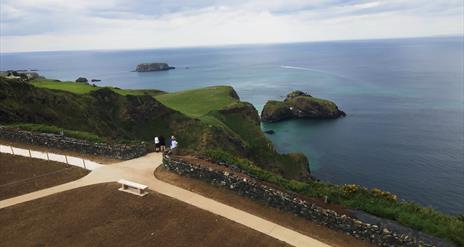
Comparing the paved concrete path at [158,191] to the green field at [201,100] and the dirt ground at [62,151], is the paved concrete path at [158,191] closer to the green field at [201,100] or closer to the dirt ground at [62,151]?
the dirt ground at [62,151]

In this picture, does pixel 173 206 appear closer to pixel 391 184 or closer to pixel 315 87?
pixel 391 184

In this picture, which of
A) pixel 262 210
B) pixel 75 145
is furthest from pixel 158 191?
pixel 75 145

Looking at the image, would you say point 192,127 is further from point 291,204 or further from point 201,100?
point 291,204

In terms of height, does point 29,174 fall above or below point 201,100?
above

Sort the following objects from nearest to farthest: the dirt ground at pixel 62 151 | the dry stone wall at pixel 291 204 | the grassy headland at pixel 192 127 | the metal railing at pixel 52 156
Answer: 1. the dry stone wall at pixel 291 204
2. the grassy headland at pixel 192 127
3. the metal railing at pixel 52 156
4. the dirt ground at pixel 62 151

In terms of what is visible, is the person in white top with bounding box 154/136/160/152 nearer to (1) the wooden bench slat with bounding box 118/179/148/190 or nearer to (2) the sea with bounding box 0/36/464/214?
(1) the wooden bench slat with bounding box 118/179/148/190

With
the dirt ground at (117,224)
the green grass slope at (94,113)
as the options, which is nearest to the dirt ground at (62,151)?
the green grass slope at (94,113)
